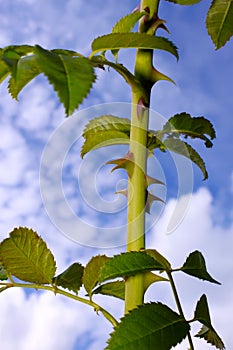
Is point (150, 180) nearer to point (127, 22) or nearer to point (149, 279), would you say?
point (149, 279)

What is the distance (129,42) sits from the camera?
0.91m

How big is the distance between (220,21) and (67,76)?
0.57m

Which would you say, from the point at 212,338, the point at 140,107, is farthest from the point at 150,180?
the point at 212,338

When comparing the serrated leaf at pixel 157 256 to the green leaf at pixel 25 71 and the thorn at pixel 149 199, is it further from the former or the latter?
the green leaf at pixel 25 71

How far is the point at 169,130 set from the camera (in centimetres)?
112

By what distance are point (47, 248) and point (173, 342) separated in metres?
0.32

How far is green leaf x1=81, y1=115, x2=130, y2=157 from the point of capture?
3.62ft

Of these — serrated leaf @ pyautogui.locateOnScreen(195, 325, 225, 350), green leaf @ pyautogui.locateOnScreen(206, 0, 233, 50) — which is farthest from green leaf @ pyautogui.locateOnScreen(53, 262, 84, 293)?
green leaf @ pyautogui.locateOnScreen(206, 0, 233, 50)

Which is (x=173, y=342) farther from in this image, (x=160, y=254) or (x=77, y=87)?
(x=77, y=87)

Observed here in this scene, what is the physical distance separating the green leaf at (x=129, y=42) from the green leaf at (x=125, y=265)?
35 cm

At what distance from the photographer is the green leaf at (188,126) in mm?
1135

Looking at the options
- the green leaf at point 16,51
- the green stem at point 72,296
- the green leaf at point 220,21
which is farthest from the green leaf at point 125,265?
the green leaf at point 220,21

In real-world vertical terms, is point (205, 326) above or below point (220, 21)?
below

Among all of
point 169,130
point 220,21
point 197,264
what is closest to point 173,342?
point 197,264
